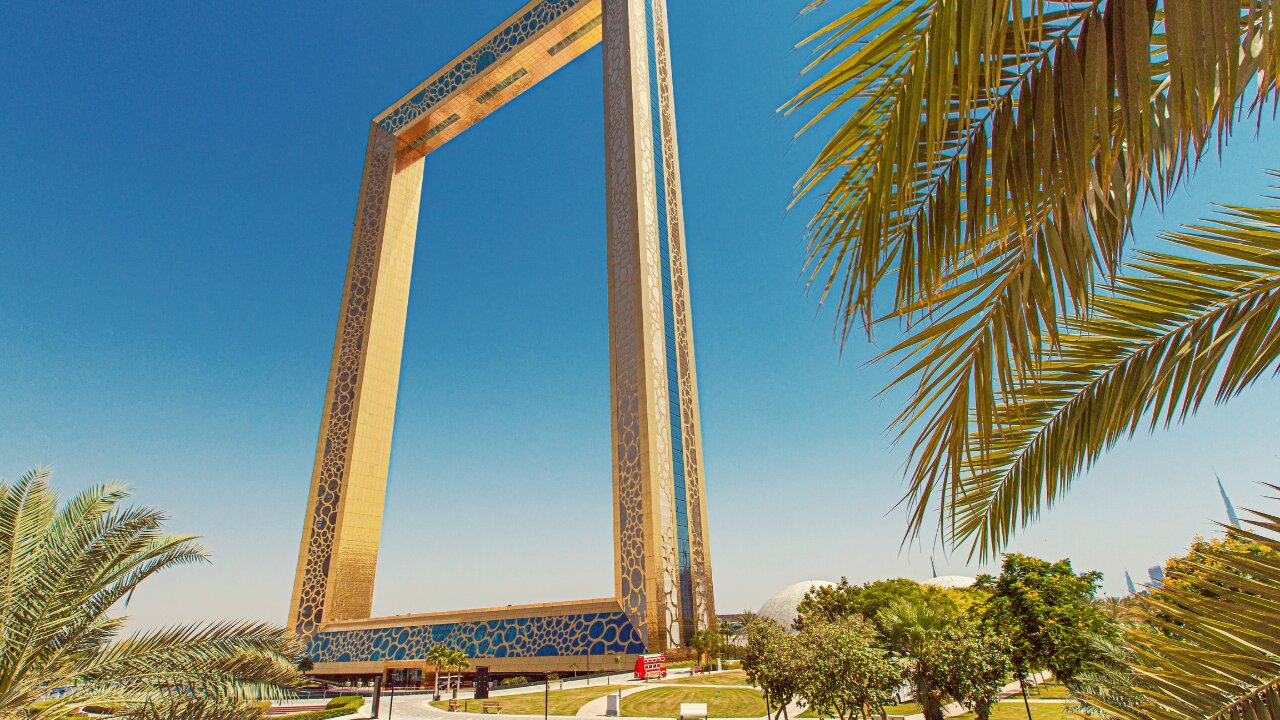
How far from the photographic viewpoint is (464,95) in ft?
102

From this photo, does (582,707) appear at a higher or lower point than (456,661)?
lower

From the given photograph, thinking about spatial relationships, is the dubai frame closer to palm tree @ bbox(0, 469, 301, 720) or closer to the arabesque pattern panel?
the arabesque pattern panel

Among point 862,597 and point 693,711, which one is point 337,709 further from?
point 862,597

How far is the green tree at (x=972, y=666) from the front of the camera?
1272 cm

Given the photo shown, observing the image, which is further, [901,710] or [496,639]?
[496,639]

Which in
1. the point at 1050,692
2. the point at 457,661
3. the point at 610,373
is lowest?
the point at 1050,692

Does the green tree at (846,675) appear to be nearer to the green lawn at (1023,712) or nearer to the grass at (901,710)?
the grass at (901,710)

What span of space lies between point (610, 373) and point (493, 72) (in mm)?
15762

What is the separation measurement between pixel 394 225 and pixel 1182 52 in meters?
34.5

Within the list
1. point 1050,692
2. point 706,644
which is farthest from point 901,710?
point 1050,692

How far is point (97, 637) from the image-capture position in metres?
5.98

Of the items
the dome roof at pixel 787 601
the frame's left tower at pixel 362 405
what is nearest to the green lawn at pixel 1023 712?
the frame's left tower at pixel 362 405

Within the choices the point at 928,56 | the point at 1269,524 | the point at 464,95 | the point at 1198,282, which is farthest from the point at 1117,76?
the point at 464,95

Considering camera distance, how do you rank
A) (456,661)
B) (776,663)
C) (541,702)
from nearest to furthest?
(776,663), (541,702), (456,661)
